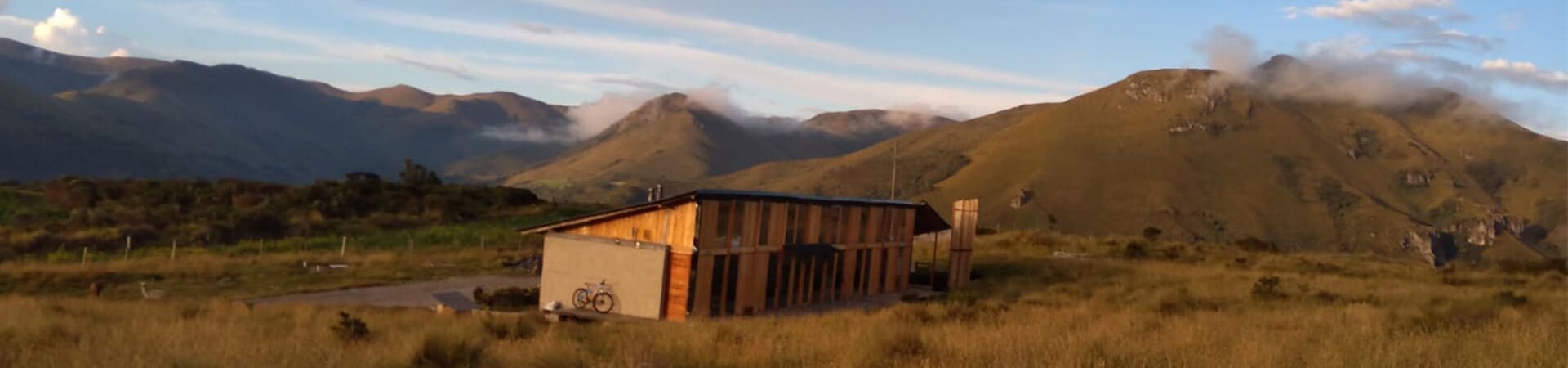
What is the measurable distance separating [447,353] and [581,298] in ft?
37.5

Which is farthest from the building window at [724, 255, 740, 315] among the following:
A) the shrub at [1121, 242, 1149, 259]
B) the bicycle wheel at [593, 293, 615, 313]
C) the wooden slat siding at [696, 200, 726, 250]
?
the shrub at [1121, 242, 1149, 259]

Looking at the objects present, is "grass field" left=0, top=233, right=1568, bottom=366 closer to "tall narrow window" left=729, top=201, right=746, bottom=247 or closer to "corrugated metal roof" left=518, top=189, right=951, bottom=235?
"corrugated metal roof" left=518, top=189, right=951, bottom=235

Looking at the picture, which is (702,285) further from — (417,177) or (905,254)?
(417,177)

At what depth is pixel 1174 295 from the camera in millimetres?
23266

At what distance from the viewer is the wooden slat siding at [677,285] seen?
67.5 feet

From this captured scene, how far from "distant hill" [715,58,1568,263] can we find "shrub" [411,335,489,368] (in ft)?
393

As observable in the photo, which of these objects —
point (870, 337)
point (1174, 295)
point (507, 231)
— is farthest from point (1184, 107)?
point (870, 337)

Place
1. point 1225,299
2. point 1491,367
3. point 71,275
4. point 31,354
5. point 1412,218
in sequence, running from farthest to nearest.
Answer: point 1412,218
point 71,275
point 1225,299
point 31,354
point 1491,367

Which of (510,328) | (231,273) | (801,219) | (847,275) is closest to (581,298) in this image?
(801,219)

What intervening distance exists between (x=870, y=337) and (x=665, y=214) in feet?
35.7

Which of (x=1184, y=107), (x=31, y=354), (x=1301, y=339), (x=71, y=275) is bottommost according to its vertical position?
(x=71, y=275)

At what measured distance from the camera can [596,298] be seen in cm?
2119

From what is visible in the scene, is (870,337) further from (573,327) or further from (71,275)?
(71,275)

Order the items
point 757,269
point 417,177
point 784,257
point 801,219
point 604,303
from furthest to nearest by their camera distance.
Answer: point 417,177
point 801,219
point 784,257
point 757,269
point 604,303
